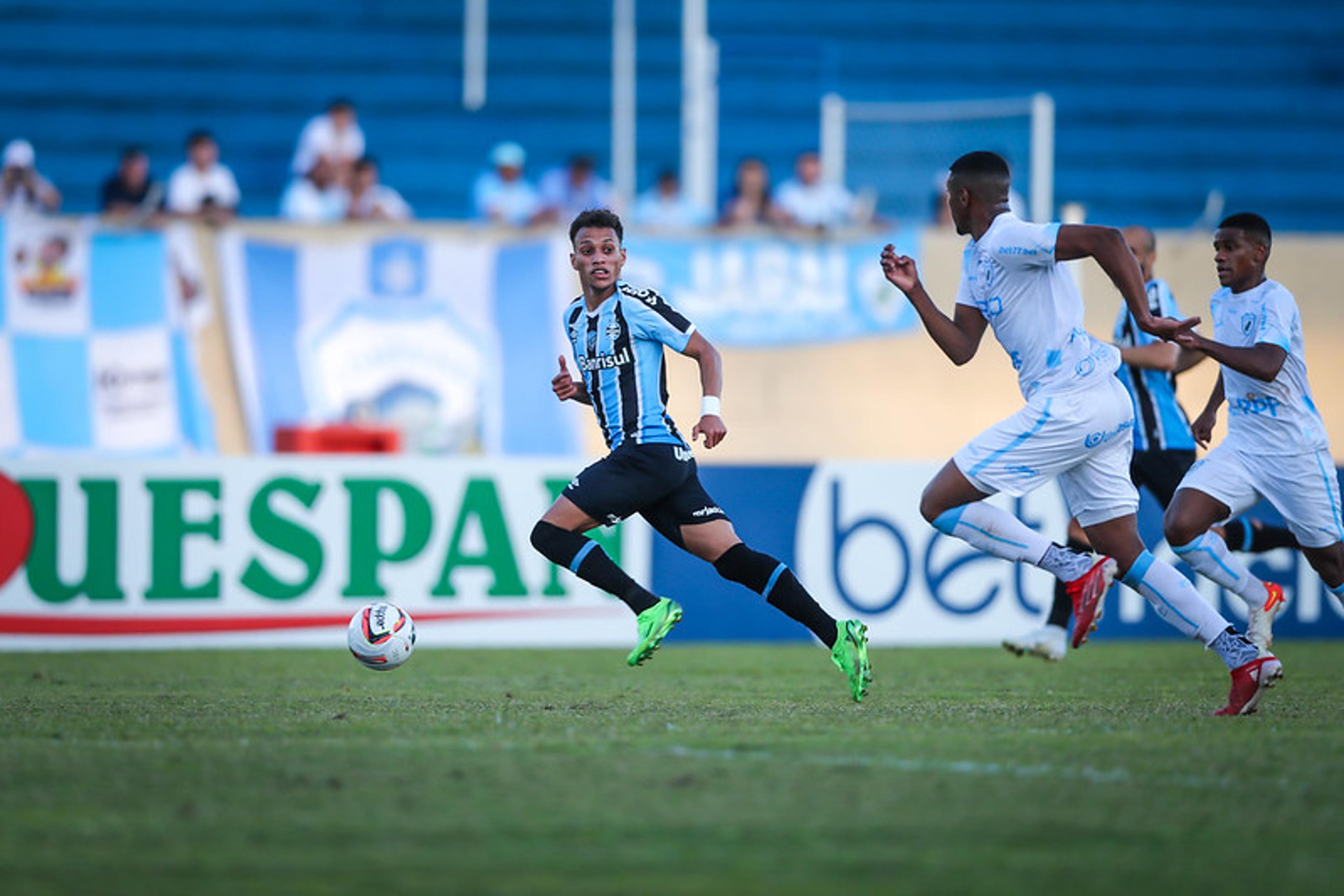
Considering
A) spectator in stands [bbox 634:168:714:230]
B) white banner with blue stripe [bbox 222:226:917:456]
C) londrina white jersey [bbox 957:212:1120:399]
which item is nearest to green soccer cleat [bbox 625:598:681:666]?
londrina white jersey [bbox 957:212:1120:399]

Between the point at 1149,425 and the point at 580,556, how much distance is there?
338 centimetres

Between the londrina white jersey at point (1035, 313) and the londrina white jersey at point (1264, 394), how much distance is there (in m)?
0.82

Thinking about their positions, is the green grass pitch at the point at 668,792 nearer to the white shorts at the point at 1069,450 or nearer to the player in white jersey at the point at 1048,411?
the player in white jersey at the point at 1048,411

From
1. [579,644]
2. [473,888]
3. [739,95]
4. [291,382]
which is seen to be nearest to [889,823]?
[473,888]

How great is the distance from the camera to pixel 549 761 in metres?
5.36

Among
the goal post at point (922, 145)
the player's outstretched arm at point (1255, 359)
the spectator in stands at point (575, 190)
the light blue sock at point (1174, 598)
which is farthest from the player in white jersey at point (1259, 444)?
the spectator in stands at point (575, 190)

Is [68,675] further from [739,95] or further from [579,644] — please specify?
[739,95]

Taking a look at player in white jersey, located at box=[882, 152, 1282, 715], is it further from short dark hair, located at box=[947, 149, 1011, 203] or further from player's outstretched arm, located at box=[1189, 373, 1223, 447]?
player's outstretched arm, located at box=[1189, 373, 1223, 447]

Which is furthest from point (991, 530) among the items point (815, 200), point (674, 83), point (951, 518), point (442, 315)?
point (674, 83)

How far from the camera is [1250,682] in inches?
263

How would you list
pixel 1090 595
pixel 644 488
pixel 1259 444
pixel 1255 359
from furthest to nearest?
pixel 1259 444, pixel 644 488, pixel 1255 359, pixel 1090 595

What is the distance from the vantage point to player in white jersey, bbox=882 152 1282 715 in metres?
6.88

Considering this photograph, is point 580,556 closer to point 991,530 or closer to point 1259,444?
point 991,530

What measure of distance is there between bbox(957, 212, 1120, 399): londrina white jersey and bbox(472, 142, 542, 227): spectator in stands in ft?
28.2
